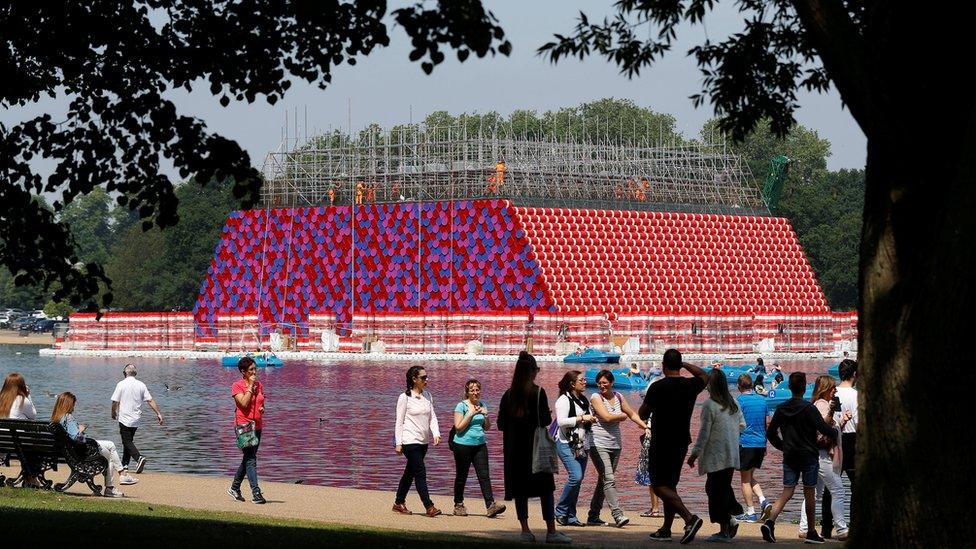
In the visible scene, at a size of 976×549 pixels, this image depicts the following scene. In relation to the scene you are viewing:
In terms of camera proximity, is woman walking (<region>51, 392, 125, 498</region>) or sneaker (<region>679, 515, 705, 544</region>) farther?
woman walking (<region>51, 392, 125, 498</region>)

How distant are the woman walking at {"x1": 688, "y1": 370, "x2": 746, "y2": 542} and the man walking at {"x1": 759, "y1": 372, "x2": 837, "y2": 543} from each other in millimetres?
455

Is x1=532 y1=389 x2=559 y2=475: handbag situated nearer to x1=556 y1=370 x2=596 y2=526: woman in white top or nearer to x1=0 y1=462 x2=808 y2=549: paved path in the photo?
x1=0 y1=462 x2=808 y2=549: paved path

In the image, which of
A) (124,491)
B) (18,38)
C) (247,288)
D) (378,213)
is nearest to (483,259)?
(378,213)

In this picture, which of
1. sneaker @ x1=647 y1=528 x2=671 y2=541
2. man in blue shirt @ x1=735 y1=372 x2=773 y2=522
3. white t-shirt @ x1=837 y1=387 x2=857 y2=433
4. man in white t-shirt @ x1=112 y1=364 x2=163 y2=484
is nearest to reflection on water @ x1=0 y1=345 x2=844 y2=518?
man in blue shirt @ x1=735 y1=372 x2=773 y2=522

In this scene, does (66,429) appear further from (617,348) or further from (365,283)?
(365,283)

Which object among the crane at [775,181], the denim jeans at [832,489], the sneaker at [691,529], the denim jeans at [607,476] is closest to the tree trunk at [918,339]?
the sneaker at [691,529]

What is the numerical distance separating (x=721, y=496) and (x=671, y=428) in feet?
3.17

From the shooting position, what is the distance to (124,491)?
1997cm

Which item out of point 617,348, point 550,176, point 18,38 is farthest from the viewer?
point 550,176

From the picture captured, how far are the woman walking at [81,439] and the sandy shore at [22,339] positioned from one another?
94.3 meters

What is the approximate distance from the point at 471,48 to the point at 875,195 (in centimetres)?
285

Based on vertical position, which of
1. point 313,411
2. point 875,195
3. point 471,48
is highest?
point 471,48

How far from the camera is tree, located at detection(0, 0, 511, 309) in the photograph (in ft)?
45.6

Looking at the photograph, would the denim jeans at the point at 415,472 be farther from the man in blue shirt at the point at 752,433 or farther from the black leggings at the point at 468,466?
the man in blue shirt at the point at 752,433
